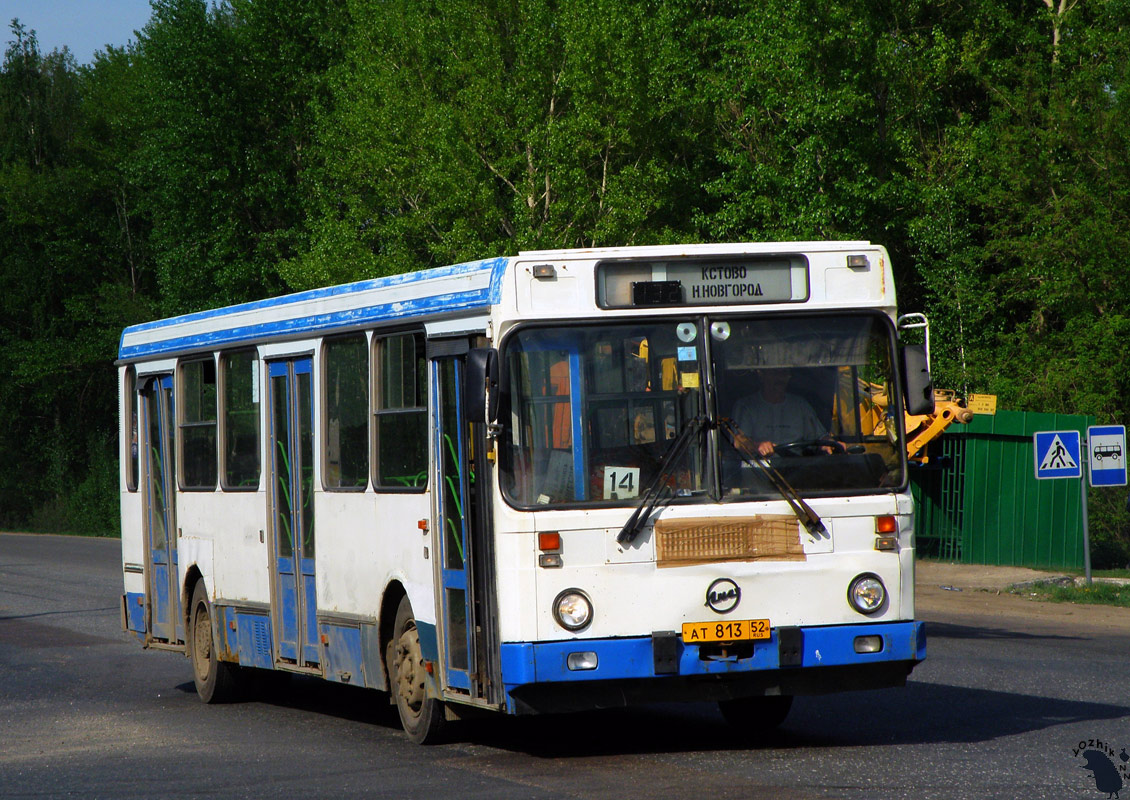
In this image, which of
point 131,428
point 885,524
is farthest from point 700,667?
point 131,428

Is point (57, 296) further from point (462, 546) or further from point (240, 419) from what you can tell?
point (462, 546)

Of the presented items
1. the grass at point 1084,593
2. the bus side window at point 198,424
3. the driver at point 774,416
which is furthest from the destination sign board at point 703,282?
the grass at point 1084,593

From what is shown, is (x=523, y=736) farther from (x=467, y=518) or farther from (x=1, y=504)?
(x=1, y=504)

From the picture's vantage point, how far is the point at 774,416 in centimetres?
866

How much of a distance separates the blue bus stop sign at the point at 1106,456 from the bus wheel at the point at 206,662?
500 inches

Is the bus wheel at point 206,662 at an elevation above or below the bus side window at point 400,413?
below

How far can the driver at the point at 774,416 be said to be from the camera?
28.3ft

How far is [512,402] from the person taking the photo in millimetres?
8453

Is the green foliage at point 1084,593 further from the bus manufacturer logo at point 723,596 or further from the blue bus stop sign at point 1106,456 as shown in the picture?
the bus manufacturer logo at point 723,596

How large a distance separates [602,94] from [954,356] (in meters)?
10.1

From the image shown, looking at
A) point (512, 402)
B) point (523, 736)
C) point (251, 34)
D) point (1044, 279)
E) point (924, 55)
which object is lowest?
point (523, 736)

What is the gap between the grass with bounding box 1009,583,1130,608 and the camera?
68.8 ft

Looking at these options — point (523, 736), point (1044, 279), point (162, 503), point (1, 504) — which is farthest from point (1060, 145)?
point (1, 504)

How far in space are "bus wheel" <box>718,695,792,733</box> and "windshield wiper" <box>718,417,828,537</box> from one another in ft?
5.45
